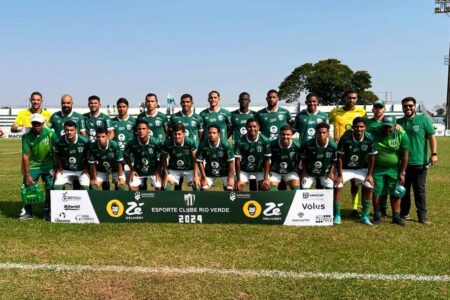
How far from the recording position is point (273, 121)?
25.8 ft

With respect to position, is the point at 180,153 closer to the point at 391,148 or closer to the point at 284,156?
the point at 284,156

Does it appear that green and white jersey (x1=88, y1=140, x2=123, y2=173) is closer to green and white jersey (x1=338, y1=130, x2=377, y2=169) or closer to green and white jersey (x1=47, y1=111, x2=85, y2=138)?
green and white jersey (x1=47, y1=111, x2=85, y2=138)

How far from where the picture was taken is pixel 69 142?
697 cm

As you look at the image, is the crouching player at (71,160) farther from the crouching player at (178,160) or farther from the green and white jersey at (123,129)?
the crouching player at (178,160)

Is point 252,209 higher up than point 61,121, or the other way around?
point 61,121

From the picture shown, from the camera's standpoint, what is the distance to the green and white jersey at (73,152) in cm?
701

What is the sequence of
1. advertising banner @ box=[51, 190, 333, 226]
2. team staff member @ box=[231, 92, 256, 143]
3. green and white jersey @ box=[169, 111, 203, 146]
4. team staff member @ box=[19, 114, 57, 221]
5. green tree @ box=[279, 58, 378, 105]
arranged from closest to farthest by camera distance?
advertising banner @ box=[51, 190, 333, 226], team staff member @ box=[19, 114, 57, 221], team staff member @ box=[231, 92, 256, 143], green and white jersey @ box=[169, 111, 203, 146], green tree @ box=[279, 58, 378, 105]

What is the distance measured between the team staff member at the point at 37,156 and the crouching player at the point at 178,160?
201 cm

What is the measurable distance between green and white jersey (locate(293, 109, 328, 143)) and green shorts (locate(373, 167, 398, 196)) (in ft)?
4.44

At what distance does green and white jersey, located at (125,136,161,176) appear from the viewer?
715cm

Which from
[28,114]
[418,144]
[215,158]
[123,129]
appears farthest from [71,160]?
[418,144]

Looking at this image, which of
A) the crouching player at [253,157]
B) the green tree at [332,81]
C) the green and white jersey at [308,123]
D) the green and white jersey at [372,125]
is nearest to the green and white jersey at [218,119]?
the crouching player at [253,157]

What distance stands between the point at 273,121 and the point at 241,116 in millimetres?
719

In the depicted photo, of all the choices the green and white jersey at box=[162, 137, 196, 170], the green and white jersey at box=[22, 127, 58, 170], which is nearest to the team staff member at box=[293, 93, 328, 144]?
the green and white jersey at box=[162, 137, 196, 170]
